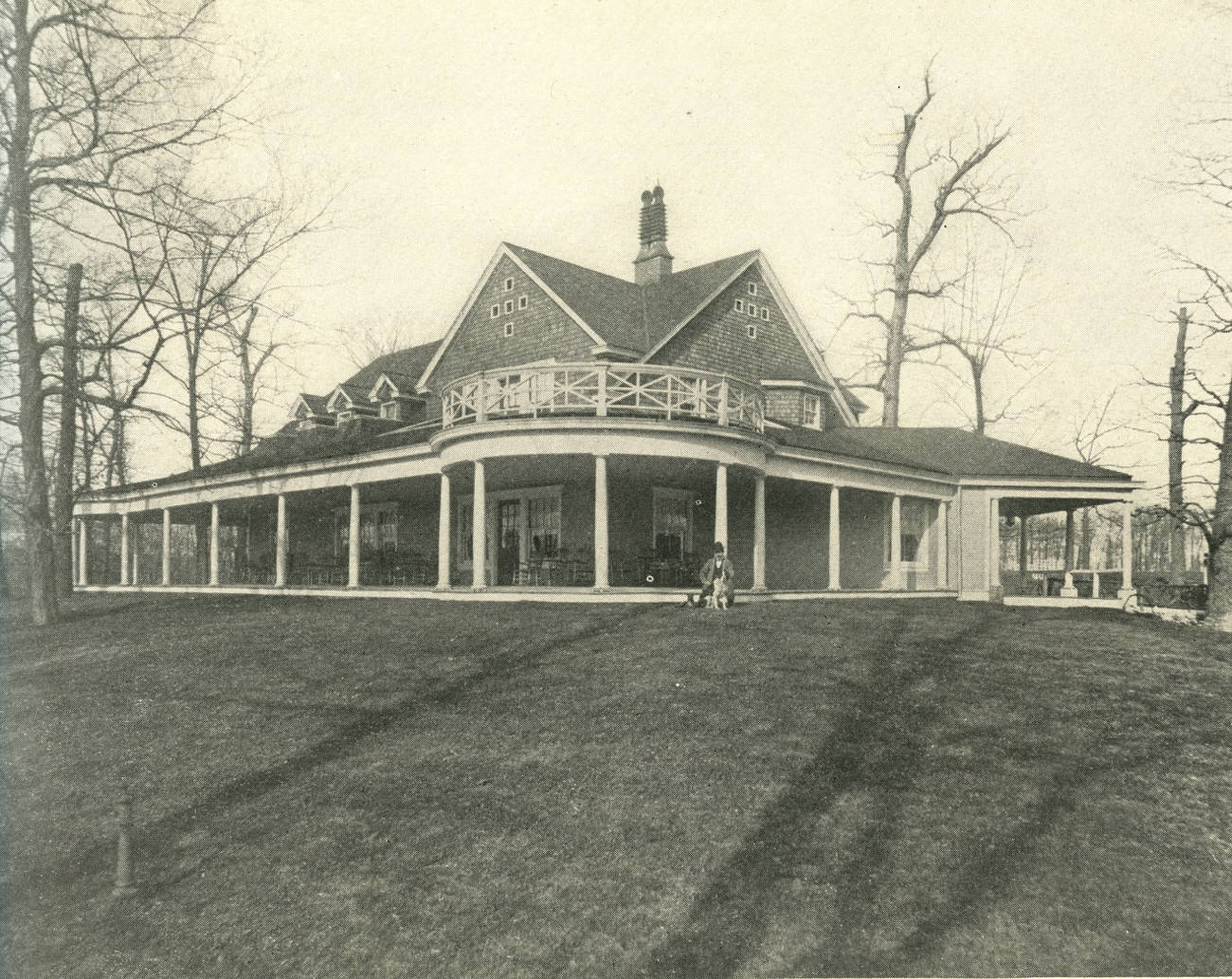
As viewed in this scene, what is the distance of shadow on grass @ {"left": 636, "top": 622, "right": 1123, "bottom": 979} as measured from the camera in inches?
240

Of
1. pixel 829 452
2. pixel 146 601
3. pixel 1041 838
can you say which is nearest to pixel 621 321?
pixel 829 452

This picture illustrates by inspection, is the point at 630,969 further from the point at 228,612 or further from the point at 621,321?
the point at 621,321

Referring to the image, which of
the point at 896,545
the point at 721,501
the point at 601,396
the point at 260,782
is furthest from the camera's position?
the point at 896,545

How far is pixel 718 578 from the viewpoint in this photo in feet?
53.8

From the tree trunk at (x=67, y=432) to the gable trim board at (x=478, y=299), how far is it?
8971 millimetres

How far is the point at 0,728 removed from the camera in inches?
477

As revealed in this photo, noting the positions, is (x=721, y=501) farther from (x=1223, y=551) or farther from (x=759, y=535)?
(x=1223, y=551)

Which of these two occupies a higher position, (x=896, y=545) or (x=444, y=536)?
(x=444, y=536)

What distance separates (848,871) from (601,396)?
1144cm

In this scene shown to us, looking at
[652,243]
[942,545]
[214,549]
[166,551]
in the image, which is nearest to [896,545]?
[942,545]

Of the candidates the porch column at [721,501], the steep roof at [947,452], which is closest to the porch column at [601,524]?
the porch column at [721,501]

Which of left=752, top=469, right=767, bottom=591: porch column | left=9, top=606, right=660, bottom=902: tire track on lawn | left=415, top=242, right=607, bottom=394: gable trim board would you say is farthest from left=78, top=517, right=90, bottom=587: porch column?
left=9, top=606, right=660, bottom=902: tire track on lawn

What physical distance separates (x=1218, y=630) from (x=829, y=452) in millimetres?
7930

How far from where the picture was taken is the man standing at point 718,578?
16.3 meters
